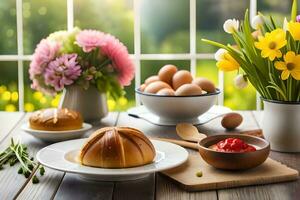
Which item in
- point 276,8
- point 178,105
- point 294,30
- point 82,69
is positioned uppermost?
point 276,8

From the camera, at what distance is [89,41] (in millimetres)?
1982

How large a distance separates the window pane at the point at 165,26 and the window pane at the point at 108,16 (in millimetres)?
70

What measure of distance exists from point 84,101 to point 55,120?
287 millimetres

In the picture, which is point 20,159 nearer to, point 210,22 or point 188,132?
point 188,132

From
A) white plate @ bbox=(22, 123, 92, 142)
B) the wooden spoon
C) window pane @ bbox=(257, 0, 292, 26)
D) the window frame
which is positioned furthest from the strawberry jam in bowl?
window pane @ bbox=(257, 0, 292, 26)

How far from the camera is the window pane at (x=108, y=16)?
9.84ft

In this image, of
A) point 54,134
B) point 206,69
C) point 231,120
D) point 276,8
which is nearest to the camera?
point 54,134

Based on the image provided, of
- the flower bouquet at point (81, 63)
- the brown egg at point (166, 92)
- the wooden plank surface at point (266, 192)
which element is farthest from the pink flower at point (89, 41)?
the wooden plank surface at point (266, 192)

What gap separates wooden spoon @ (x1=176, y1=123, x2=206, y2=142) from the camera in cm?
175

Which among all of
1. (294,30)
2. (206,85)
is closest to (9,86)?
(206,85)

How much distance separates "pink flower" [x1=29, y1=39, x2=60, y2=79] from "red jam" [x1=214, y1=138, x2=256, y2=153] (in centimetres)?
75

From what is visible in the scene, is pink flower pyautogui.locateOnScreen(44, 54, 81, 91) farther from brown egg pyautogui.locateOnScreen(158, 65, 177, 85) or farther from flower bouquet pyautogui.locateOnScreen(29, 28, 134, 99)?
brown egg pyautogui.locateOnScreen(158, 65, 177, 85)

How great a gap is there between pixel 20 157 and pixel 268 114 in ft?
1.95

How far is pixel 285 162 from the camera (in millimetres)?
1501
